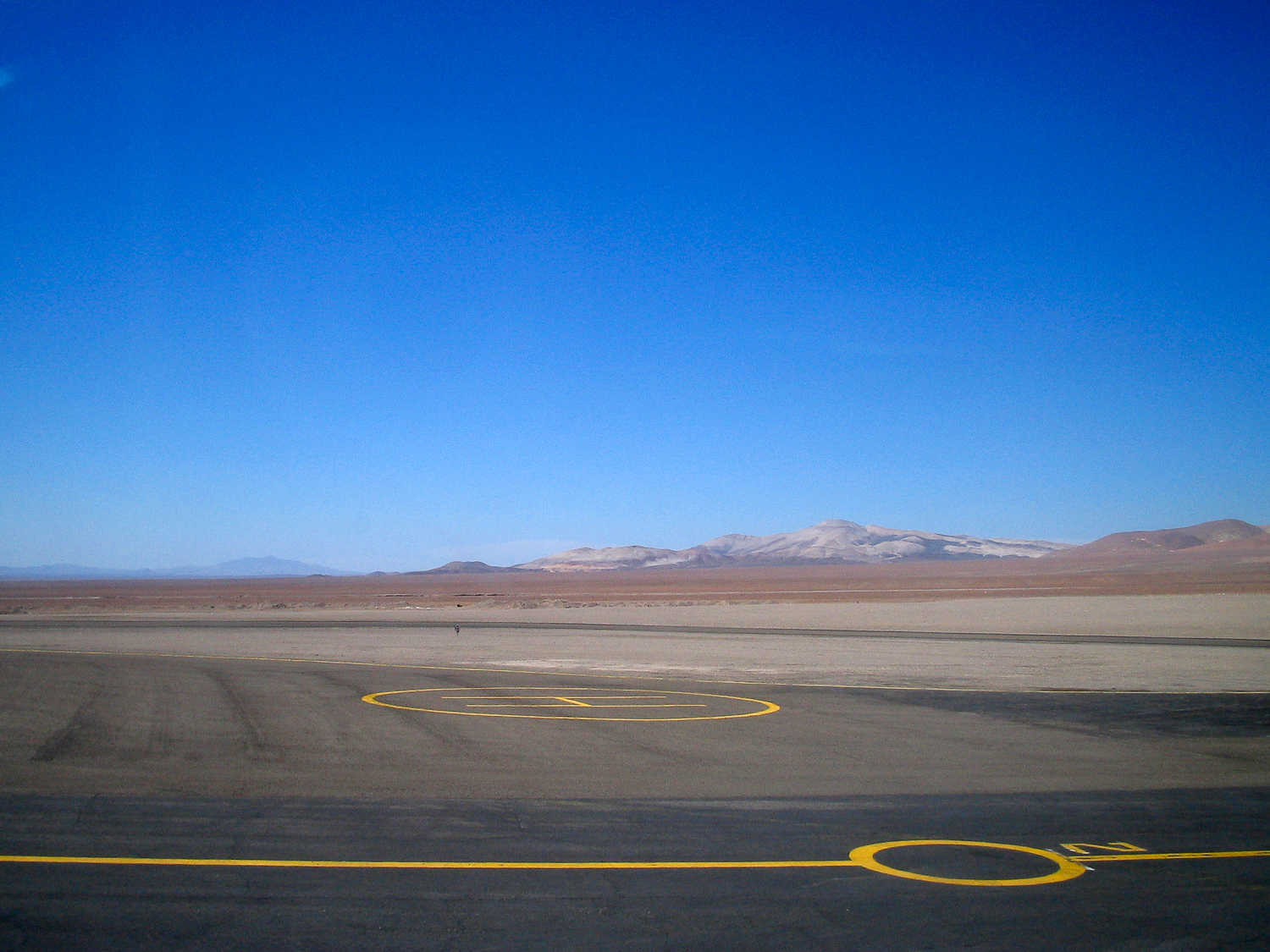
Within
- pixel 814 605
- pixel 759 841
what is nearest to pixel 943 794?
pixel 759 841

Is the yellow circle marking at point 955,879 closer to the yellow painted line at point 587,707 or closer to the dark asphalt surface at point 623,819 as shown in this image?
the dark asphalt surface at point 623,819

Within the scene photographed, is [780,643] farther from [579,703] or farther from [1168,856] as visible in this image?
[1168,856]

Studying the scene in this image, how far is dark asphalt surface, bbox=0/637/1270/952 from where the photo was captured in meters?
6.96

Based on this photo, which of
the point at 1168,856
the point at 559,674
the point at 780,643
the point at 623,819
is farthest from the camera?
the point at 780,643

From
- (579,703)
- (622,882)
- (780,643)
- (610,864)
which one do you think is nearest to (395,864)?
(610,864)

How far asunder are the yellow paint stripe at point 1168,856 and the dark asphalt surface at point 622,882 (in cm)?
16

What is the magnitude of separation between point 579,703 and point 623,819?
31.6 ft

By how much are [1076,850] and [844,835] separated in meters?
2.44

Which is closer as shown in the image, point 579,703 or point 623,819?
point 623,819

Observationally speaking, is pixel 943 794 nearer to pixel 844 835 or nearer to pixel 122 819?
pixel 844 835

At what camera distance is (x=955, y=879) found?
816 centimetres

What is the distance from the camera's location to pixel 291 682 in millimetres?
23203

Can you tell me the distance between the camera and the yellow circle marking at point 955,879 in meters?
8.09

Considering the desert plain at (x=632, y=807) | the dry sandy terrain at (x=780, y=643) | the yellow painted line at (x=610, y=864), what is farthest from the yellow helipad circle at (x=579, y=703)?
the yellow painted line at (x=610, y=864)
